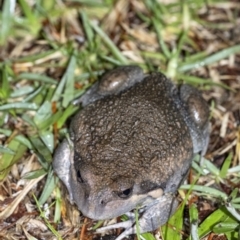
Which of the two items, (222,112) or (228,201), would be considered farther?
(222,112)

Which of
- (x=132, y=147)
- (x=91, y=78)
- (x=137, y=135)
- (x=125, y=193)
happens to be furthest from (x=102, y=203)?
(x=91, y=78)

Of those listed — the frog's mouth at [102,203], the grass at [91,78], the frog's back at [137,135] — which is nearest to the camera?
the frog's mouth at [102,203]

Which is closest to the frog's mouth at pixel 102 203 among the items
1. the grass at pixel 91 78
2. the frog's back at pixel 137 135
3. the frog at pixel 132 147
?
the frog at pixel 132 147

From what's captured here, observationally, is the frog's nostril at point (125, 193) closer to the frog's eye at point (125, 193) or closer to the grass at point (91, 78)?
the frog's eye at point (125, 193)

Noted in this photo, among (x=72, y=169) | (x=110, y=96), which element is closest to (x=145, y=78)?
(x=110, y=96)

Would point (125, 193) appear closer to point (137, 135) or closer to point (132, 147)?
point (132, 147)

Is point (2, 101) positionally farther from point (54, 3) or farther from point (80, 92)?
point (54, 3)
